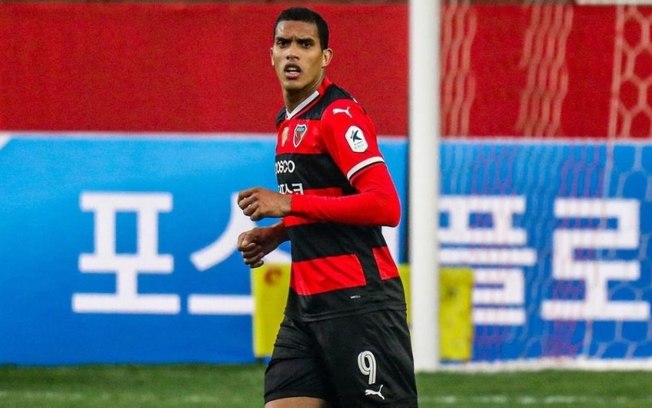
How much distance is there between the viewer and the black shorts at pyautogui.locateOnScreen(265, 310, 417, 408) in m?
4.03

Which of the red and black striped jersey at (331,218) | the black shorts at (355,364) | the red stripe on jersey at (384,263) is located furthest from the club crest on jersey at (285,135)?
the black shorts at (355,364)

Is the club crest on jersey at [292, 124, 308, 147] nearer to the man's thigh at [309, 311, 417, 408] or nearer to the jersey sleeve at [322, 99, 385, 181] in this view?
the jersey sleeve at [322, 99, 385, 181]

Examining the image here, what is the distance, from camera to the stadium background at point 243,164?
8031mm

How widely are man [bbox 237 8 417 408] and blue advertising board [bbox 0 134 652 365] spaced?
4010mm

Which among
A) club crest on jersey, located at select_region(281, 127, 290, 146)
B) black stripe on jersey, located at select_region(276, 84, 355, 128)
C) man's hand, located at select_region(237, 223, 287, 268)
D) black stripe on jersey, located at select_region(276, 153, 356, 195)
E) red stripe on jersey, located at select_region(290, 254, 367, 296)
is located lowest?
red stripe on jersey, located at select_region(290, 254, 367, 296)

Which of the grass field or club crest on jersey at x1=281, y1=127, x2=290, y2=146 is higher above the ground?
club crest on jersey at x1=281, y1=127, x2=290, y2=146

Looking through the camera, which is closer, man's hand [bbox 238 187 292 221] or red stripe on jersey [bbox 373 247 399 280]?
man's hand [bbox 238 187 292 221]

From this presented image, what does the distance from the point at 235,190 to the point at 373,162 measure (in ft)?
14.2

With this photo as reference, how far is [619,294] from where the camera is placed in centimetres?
801

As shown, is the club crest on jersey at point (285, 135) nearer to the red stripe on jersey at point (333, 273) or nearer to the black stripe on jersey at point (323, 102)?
the black stripe on jersey at point (323, 102)

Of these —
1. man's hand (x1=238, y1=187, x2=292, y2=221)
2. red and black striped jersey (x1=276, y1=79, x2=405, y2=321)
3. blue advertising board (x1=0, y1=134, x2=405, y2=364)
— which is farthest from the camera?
blue advertising board (x1=0, y1=134, x2=405, y2=364)

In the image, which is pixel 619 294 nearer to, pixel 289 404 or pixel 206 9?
pixel 206 9

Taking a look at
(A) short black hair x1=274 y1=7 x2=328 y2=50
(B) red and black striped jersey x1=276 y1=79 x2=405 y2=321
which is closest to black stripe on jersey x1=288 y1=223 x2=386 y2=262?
(B) red and black striped jersey x1=276 y1=79 x2=405 y2=321

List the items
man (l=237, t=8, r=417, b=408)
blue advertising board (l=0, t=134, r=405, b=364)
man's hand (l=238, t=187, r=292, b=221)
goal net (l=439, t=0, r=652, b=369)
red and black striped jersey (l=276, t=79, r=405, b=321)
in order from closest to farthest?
man's hand (l=238, t=187, r=292, b=221) → red and black striped jersey (l=276, t=79, r=405, b=321) → man (l=237, t=8, r=417, b=408) → goal net (l=439, t=0, r=652, b=369) → blue advertising board (l=0, t=134, r=405, b=364)
